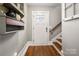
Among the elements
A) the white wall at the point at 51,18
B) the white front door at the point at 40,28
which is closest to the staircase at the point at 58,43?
the white front door at the point at 40,28

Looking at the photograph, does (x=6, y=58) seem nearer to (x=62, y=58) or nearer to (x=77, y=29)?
(x=62, y=58)

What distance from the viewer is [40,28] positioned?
2271 millimetres

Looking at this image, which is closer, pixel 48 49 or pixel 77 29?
pixel 77 29

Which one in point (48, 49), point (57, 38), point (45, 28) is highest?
point (45, 28)

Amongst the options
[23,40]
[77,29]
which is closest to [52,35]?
[23,40]

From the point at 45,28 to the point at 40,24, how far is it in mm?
228

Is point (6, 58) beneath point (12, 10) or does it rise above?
beneath

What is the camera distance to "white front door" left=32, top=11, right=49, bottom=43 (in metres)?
2.04

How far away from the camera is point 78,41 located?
1186 millimetres

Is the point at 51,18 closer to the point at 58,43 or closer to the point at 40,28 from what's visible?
the point at 40,28

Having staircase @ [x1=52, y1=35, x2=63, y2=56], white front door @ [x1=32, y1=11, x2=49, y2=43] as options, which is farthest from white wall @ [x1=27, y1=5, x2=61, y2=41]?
staircase @ [x1=52, y1=35, x2=63, y2=56]

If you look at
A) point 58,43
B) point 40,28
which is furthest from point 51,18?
point 58,43

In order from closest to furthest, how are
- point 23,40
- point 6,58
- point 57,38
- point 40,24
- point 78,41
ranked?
point 6,58 < point 78,41 < point 23,40 < point 40,24 < point 57,38

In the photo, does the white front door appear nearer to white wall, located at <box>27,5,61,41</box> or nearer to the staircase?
white wall, located at <box>27,5,61,41</box>
